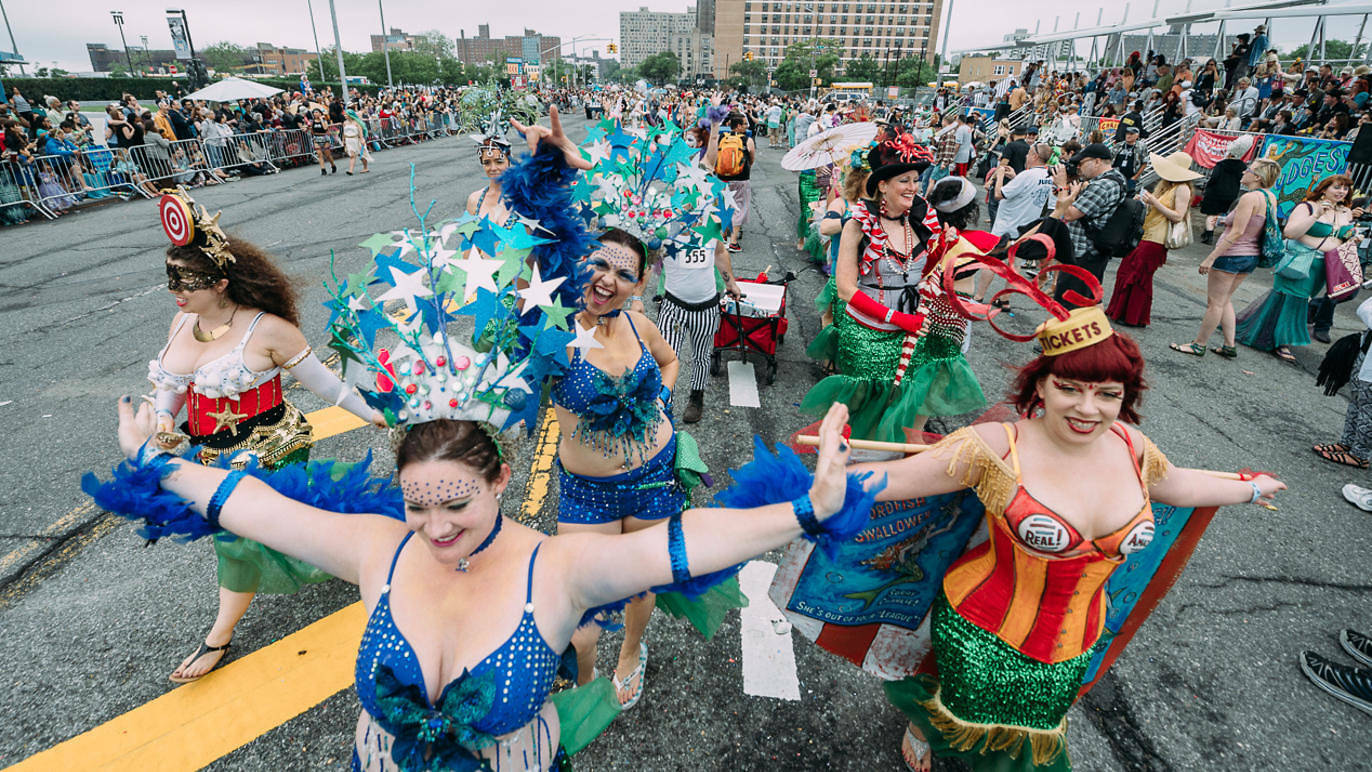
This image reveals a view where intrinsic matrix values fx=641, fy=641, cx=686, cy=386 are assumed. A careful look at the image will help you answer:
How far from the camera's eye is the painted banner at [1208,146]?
Answer: 42.1 ft

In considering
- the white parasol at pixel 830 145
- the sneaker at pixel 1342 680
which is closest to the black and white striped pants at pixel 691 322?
the white parasol at pixel 830 145

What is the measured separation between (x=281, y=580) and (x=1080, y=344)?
2.91 m

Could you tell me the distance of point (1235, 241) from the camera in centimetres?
646

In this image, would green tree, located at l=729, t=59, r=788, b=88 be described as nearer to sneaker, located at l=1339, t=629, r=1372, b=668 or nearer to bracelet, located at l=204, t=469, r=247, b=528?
sneaker, located at l=1339, t=629, r=1372, b=668

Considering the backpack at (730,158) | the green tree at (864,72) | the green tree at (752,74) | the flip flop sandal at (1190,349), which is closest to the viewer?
the flip flop sandal at (1190,349)

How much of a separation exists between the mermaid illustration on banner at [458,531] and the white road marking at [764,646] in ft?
3.94

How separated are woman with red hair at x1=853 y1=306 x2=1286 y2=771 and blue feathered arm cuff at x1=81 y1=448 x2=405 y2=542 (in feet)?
5.23

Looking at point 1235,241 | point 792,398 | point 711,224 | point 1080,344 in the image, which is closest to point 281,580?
point 1080,344

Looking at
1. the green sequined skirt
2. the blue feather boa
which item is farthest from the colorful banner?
the blue feather boa

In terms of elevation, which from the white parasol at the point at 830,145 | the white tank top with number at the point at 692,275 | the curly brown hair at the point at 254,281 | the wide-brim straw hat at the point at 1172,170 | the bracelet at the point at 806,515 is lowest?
the white tank top with number at the point at 692,275

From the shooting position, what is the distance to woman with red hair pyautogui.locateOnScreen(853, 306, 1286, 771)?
2.00 meters

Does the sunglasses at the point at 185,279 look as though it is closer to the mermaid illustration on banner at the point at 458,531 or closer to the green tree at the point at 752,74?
the mermaid illustration on banner at the point at 458,531

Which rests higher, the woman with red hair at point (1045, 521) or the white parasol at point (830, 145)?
the white parasol at point (830, 145)

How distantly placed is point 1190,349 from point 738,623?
22.3 ft
